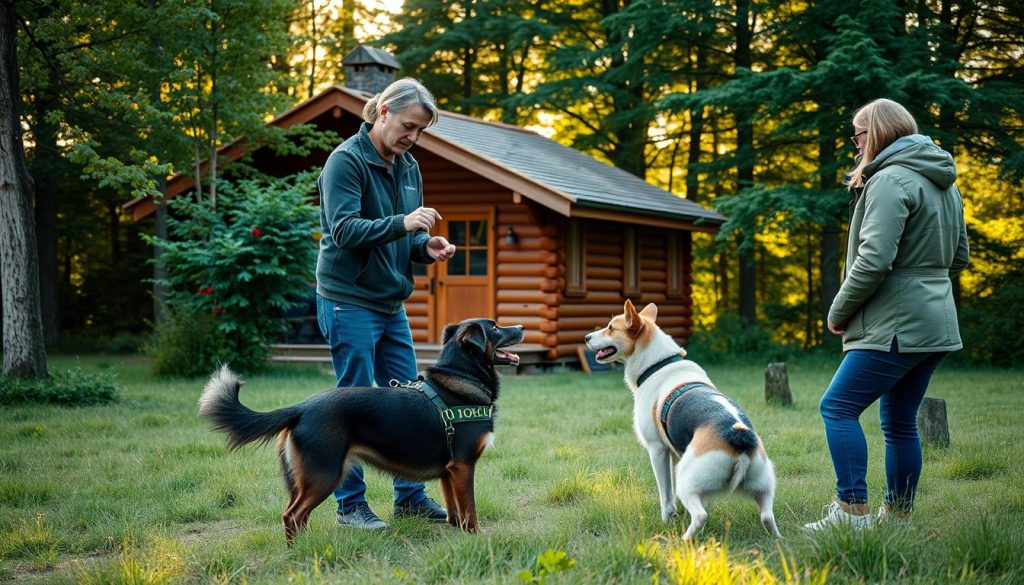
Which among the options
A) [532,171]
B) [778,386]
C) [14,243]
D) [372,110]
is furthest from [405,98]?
[532,171]

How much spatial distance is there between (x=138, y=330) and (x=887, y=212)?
24.1 metres

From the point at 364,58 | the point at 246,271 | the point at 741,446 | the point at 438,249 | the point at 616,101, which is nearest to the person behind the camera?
the point at 741,446

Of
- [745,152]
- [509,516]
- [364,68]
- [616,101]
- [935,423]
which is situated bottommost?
[509,516]

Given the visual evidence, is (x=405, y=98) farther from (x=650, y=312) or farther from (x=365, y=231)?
(x=650, y=312)

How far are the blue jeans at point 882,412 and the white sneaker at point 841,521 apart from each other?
78 mm

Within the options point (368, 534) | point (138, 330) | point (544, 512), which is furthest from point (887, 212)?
point (138, 330)

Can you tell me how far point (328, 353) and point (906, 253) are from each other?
11882 mm

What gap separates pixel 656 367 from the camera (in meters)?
4.59

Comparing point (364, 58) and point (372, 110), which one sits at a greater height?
point (364, 58)

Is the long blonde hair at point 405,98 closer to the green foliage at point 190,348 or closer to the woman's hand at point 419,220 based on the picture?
the woman's hand at point 419,220

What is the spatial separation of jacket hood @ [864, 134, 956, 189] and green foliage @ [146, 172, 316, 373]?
9.34 metres

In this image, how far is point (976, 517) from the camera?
152 inches

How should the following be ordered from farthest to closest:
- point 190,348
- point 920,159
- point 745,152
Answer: point 745,152, point 190,348, point 920,159

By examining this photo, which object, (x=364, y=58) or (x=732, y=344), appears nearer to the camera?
(x=364, y=58)
